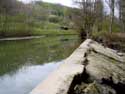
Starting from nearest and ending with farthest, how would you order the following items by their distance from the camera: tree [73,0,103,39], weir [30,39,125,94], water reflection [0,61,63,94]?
1. weir [30,39,125,94]
2. water reflection [0,61,63,94]
3. tree [73,0,103,39]

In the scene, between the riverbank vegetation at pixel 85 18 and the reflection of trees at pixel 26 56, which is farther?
the riverbank vegetation at pixel 85 18

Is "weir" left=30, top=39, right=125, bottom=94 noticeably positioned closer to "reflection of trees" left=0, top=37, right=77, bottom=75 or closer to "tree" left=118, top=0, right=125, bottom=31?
"reflection of trees" left=0, top=37, right=77, bottom=75

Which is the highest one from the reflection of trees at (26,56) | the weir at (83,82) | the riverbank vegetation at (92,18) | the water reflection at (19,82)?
the riverbank vegetation at (92,18)

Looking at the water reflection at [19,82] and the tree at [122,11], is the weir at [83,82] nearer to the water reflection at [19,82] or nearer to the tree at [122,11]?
the water reflection at [19,82]

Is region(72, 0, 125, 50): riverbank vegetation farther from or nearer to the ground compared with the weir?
farther from the ground

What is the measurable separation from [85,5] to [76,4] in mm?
2168

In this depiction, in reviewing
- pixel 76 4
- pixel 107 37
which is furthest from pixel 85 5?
pixel 107 37

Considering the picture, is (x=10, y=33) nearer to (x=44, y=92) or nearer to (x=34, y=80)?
(x=34, y=80)

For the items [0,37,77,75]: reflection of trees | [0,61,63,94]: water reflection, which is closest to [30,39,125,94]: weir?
[0,61,63,94]: water reflection

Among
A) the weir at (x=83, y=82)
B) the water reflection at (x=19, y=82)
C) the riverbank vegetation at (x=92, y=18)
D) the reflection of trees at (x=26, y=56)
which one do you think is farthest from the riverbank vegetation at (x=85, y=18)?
the weir at (x=83, y=82)

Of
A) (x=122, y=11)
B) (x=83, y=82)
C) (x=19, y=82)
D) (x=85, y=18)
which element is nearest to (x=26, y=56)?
(x=19, y=82)

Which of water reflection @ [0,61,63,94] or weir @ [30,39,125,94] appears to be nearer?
weir @ [30,39,125,94]

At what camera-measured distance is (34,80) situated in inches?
353

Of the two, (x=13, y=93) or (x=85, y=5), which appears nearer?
(x=13, y=93)
